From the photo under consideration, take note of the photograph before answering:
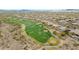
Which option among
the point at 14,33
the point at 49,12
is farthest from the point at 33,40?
the point at 49,12
